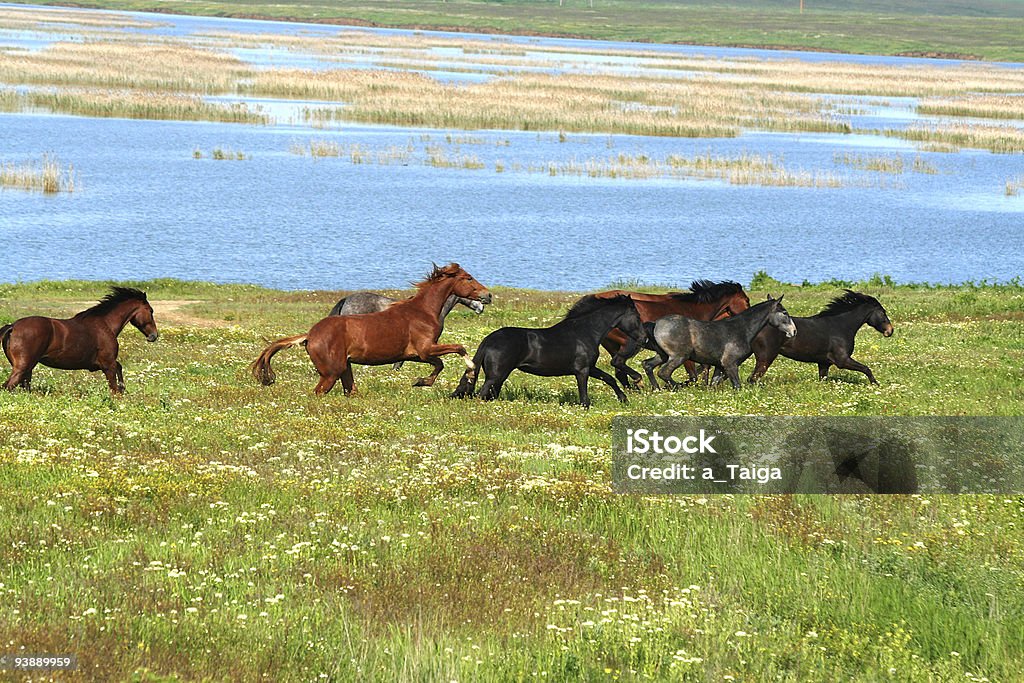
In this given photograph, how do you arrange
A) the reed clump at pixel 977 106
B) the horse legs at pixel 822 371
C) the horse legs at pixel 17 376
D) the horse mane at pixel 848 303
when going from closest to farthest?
the horse legs at pixel 17 376
the horse legs at pixel 822 371
the horse mane at pixel 848 303
the reed clump at pixel 977 106

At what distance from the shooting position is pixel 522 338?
20.1m

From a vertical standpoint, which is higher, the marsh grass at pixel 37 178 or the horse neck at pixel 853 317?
the marsh grass at pixel 37 178

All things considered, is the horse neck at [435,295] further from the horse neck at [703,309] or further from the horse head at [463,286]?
the horse neck at [703,309]

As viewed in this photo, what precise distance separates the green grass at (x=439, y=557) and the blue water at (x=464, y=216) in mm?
30104

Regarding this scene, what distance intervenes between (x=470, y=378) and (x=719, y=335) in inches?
205

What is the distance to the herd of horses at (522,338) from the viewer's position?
19.2 meters

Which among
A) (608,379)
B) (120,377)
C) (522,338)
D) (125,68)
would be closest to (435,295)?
(522,338)

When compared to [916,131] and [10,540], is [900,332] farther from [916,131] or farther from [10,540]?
[916,131]

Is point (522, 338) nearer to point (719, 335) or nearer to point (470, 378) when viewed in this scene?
Answer: point (470, 378)

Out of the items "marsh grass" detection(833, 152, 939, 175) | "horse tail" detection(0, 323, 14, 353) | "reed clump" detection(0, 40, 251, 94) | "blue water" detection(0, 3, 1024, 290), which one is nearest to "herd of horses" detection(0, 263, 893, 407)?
"horse tail" detection(0, 323, 14, 353)

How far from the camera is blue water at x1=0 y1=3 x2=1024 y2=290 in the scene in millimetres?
50125

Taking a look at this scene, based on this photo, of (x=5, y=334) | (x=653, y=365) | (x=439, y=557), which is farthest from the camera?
(x=653, y=365)

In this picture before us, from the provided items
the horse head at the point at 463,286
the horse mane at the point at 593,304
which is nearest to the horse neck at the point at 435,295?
the horse head at the point at 463,286

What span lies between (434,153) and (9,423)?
6631 cm
